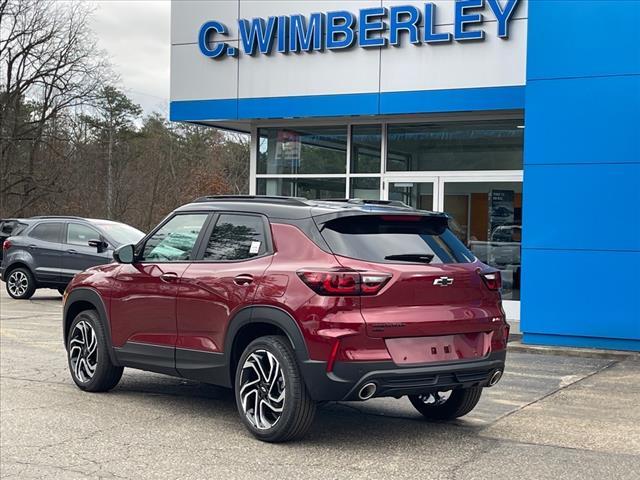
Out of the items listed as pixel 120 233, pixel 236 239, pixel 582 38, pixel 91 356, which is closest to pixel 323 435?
pixel 236 239

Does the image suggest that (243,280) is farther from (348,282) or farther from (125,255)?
(125,255)

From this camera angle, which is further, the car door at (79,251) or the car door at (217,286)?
the car door at (79,251)

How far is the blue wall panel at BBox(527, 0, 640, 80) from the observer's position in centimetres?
1085

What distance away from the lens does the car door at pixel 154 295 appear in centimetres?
723

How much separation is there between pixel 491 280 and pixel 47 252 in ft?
44.0

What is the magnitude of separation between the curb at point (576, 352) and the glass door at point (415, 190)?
4.19m

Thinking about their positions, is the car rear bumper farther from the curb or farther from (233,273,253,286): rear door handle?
the curb

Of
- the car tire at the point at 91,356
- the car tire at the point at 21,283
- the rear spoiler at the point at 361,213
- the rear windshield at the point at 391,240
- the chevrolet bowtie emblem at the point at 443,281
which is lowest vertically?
the car tire at the point at 21,283

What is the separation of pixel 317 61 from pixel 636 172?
616cm

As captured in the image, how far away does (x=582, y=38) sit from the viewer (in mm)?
11141

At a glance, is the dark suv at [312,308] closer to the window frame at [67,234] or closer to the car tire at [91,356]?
the car tire at [91,356]

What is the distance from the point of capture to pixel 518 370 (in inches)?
385

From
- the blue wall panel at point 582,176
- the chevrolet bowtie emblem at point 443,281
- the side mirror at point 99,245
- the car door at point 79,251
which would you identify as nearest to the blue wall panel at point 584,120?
the blue wall panel at point 582,176

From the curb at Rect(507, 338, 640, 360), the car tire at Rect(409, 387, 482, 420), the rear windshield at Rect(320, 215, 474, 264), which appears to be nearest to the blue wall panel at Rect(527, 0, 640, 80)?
the curb at Rect(507, 338, 640, 360)
